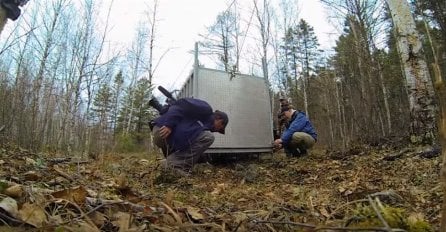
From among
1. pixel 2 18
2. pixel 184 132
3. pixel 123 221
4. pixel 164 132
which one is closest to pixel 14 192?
pixel 123 221

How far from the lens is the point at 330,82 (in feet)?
63.6

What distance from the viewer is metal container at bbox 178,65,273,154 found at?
5.63 m

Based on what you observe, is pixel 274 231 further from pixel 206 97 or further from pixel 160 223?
pixel 206 97

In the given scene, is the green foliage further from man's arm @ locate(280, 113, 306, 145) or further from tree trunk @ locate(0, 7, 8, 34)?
man's arm @ locate(280, 113, 306, 145)

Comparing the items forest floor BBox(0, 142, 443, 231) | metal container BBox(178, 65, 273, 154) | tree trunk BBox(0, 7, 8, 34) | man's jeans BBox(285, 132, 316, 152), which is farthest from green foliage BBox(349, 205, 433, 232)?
man's jeans BBox(285, 132, 316, 152)

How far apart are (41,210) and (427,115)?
526 cm

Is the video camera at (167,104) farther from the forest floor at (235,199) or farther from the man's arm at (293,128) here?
the man's arm at (293,128)

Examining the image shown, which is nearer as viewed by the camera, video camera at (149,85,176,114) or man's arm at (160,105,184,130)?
man's arm at (160,105,184,130)

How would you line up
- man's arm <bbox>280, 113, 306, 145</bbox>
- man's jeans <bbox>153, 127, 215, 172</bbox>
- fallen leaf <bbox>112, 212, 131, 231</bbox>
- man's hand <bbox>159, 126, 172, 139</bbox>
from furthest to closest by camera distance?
man's arm <bbox>280, 113, 306, 145</bbox> → man's jeans <bbox>153, 127, 215, 172</bbox> → man's hand <bbox>159, 126, 172, 139</bbox> → fallen leaf <bbox>112, 212, 131, 231</bbox>

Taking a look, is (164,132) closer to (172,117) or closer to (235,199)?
(172,117)

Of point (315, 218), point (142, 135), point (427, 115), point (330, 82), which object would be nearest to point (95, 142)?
point (427, 115)

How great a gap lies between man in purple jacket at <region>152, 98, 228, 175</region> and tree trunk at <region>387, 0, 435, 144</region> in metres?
3.01

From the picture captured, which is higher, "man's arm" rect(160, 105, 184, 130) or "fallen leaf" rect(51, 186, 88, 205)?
"man's arm" rect(160, 105, 184, 130)

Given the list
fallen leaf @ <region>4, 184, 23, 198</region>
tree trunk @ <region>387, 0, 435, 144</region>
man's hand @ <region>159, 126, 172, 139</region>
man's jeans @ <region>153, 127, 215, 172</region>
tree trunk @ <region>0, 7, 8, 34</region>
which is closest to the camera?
fallen leaf @ <region>4, 184, 23, 198</region>
